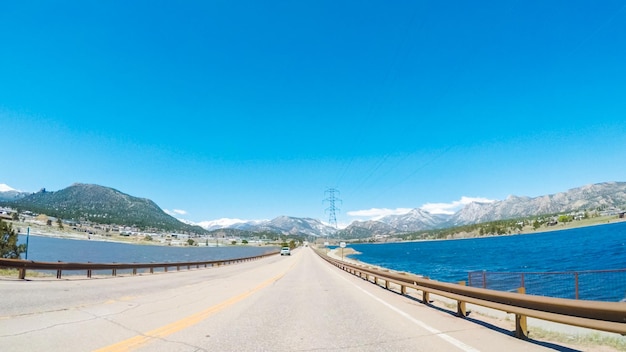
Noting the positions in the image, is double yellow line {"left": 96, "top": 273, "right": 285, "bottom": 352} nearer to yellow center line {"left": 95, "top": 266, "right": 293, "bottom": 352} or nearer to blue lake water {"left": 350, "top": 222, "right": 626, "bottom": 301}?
yellow center line {"left": 95, "top": 266, "right": 293, "bottom": 352}

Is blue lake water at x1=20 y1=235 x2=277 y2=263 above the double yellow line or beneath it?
beneath

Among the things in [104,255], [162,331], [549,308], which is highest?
[549,308]

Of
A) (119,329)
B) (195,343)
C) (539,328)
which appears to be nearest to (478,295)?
(539,328)

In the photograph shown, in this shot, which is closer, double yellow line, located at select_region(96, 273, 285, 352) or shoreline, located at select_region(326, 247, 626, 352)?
double yellow line, located at select_region(96, 273, 285, 352)

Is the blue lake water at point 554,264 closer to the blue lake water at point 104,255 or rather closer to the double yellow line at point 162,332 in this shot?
the double yellow line at point 162,332

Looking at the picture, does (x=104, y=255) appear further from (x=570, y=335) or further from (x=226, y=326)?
(x=570, y=335)

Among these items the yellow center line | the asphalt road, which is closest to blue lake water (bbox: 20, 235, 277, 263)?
the asphalt road

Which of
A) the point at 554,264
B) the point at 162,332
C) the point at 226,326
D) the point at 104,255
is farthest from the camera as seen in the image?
the point at 104,255

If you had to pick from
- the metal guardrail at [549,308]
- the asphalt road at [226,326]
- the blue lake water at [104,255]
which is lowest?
the blue lake water at [104,255]

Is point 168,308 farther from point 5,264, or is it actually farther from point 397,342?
point 5,264

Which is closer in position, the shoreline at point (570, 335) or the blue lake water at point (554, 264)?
the shoreline at point (570, 335)

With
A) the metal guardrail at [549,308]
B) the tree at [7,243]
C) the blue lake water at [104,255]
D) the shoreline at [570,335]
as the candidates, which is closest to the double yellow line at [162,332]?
the metal guardrail at [549,308]

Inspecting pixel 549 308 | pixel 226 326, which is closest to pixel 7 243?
pixel 226 326

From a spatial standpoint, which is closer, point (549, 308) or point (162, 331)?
point (549, 308)
